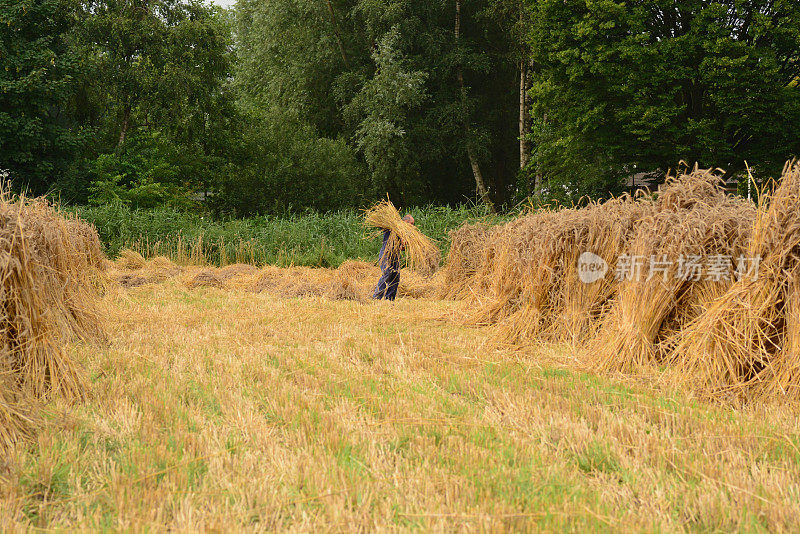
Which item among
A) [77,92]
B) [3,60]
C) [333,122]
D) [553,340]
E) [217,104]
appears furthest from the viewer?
[333,122]

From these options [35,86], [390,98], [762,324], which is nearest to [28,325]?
[762,324]

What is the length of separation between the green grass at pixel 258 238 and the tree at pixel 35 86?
6780mm

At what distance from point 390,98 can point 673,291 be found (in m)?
21.2

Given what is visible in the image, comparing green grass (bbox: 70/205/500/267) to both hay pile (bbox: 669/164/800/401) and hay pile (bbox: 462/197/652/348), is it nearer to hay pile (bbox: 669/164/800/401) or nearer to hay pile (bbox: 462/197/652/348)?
hay pile (bbox: 462/197/652/348)

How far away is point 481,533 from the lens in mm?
2281

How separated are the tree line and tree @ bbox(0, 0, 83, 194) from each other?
0.08m

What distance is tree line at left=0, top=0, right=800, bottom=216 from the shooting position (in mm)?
17531

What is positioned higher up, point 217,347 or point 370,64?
point 370,64

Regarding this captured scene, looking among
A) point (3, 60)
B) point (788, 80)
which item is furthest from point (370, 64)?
point (788, 80)

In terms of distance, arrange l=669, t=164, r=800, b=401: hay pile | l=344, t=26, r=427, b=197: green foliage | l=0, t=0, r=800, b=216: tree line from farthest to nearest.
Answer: l=344, t=26, r=427, b=197: green foliage < l=0, t=0, r=800, b=216: tree line < l=669, t=164, r=800, b=401: hay pile

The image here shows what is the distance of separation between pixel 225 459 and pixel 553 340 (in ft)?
12.7

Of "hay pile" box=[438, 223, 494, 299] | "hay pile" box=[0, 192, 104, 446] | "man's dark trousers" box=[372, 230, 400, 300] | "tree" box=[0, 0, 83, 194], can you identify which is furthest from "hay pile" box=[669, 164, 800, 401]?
"tree" box=[0, 0, 83, 194]

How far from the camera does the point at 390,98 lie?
24.6m

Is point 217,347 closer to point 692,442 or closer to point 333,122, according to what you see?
point 692,442
